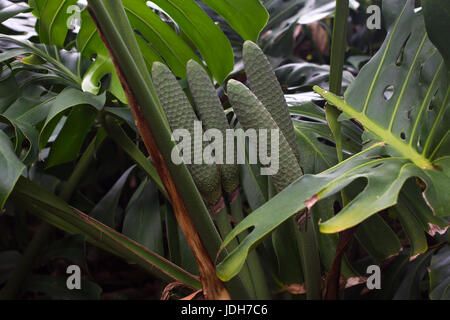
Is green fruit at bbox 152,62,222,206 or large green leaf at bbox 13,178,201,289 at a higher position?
green fruit at bbox 152,62,222,206

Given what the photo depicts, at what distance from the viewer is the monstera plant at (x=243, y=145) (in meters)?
0.41

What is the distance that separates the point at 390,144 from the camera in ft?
1.69

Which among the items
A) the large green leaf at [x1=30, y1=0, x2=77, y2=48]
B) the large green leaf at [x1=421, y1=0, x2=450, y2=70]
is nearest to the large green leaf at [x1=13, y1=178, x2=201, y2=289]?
the large green leaf at [x1=30, y1=0, x2=77, y2=48]

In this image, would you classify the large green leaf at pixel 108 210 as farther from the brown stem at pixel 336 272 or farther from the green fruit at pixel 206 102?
the brown stem at pixel 336 272

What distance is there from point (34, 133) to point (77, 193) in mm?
371

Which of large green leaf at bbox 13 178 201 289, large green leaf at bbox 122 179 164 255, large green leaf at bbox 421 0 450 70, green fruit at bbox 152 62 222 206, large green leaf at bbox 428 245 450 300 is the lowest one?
large green leaf at bbox 122 179 164 255

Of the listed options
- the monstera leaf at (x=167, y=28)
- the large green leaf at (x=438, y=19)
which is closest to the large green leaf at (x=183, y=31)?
the monstera leaf at (x=167, y=28)

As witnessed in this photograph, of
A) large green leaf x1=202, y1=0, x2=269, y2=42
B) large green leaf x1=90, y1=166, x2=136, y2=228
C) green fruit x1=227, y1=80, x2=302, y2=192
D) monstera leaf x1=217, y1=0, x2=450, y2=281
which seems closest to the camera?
monstera leaf x1=217, y1=0, x2=450, y2=281

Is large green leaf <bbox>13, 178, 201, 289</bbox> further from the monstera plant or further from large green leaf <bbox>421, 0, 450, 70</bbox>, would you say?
large green leaf <bbox>421, 0, 450, 70</bbox>

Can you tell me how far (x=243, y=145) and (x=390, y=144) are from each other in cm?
19

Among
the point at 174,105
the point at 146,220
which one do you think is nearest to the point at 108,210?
the point at 146,220

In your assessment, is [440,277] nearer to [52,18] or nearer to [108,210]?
[108,210]

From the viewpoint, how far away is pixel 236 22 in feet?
2.10

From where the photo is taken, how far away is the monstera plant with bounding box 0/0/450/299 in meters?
0.41
